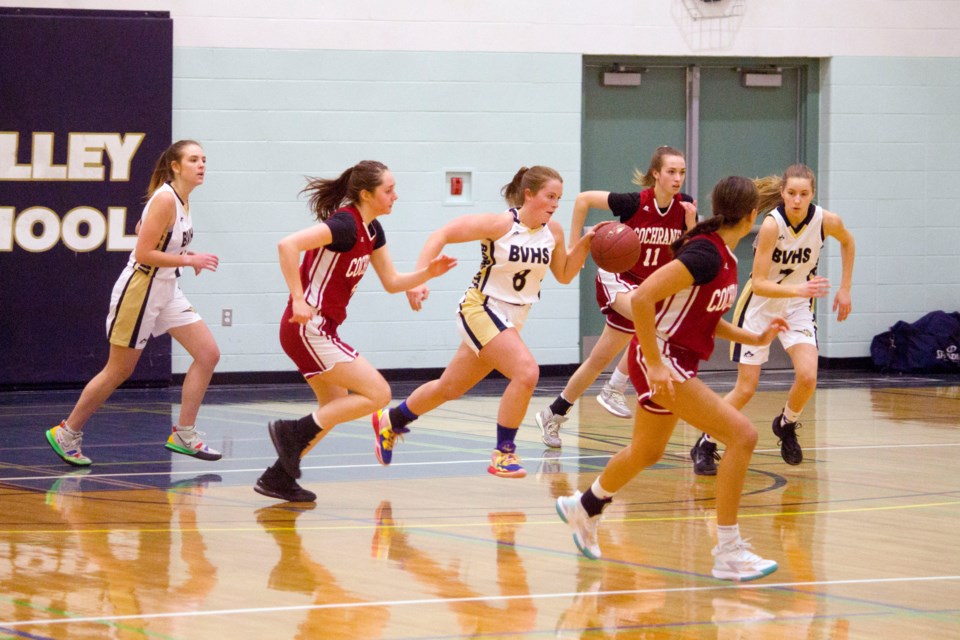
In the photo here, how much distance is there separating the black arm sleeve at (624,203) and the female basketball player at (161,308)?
2.38 meters

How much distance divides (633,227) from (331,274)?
2589 mm

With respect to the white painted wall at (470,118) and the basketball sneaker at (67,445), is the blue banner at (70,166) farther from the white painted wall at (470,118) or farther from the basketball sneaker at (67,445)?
the basketball sneaker at (67,445)

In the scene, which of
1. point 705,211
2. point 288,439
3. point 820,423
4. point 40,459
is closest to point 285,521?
point 288,439

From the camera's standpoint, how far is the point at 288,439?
20.6 feet

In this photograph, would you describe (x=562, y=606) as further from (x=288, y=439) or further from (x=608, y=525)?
(x=288, y=439)

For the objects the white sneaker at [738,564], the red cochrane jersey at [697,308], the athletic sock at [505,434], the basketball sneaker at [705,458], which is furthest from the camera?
the basketball sneaker at [705,458]

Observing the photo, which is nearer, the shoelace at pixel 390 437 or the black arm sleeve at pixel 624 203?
the shoelace at pixel 390 437

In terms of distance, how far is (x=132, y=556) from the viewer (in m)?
5.17

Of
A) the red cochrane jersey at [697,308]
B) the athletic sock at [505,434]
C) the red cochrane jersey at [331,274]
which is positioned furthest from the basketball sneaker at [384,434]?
the red cochrane jersey at [697,308]

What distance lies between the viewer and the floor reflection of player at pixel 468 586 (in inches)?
168

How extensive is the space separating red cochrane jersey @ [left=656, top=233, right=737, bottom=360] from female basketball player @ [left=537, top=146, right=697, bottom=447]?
9.95ft

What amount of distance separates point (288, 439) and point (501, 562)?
150 centimetres

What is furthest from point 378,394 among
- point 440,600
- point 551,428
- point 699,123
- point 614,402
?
point 699,123

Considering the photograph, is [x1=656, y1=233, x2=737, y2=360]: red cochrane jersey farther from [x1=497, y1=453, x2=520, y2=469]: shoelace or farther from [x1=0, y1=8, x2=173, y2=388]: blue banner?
[x1=0, y1=8, x2=173, y2=388]: blue banner
